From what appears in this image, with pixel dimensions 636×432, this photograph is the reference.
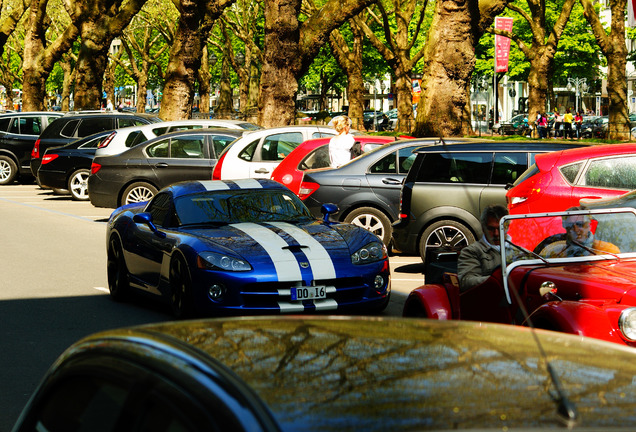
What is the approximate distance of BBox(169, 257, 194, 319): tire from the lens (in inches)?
375

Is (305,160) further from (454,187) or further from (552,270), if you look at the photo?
(552,270)

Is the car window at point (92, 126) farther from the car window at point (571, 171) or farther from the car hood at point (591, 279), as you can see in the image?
the car hood at point (591, 279)

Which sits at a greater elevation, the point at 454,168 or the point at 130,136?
the point at 130,136

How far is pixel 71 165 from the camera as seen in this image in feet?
78.6

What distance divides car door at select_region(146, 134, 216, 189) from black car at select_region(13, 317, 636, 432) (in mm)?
16849

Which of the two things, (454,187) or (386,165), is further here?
(386,165)

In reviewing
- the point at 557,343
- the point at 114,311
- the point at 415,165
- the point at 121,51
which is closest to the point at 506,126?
the point at 121,51

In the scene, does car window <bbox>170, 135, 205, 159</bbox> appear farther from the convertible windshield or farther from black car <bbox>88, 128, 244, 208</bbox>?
the convertible windshield

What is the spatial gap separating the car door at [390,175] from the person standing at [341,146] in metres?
0.83

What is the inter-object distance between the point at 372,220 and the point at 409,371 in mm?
12503

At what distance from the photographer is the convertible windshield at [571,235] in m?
7.13

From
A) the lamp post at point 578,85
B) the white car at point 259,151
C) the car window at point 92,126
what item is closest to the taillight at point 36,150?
the car window at point 92,126

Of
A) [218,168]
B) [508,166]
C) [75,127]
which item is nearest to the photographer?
[508,166]

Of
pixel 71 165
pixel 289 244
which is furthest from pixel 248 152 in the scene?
pixel 289 244
